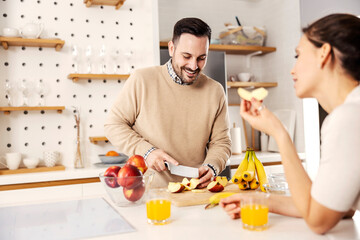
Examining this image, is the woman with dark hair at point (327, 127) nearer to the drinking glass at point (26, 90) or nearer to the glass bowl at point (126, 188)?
the glass bowl at point (126, 188)

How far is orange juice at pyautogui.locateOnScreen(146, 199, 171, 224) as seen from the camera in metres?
1.19

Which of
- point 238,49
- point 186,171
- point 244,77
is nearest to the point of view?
point 186,171

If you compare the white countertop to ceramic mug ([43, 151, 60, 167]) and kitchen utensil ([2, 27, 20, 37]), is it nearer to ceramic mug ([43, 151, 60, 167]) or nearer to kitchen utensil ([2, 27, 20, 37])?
ceramic mug ([43, 151, 60, 167])

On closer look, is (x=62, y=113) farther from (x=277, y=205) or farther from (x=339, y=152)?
(x=339, y=152)

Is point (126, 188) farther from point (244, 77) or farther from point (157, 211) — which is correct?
point (244, 77)

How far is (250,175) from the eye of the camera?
1.69 meters

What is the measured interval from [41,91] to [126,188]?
7.55 ft

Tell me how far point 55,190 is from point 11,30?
145cm

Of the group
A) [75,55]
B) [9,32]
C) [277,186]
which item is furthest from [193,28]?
[9,32]

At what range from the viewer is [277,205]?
126cm

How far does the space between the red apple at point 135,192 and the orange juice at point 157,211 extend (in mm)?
247

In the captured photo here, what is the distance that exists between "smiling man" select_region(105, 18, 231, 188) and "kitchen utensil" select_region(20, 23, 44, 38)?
1488 millimetres

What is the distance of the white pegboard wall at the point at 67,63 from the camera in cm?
341

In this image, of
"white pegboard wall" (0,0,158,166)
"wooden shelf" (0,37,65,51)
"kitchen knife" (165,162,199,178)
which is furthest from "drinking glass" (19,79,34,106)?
"kitchen knife" (165,162,199,178)
